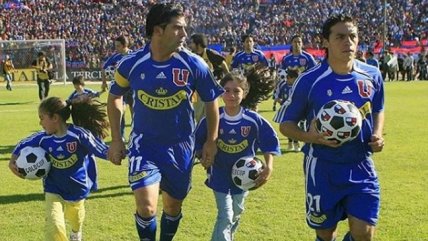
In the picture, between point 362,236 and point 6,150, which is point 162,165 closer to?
point 362,236

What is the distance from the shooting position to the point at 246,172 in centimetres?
582

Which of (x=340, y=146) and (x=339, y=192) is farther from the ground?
(x=340, y=146)

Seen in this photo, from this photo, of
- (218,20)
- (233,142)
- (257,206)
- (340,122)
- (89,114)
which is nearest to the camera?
(340,122)

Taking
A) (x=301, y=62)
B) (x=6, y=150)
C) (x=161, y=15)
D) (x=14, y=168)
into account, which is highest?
(x=161, y=15)

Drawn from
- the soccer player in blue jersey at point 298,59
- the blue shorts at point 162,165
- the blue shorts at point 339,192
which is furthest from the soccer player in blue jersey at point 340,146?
the soccer player in blue jersey at point 298,59

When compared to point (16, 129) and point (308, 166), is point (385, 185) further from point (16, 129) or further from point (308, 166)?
point (16, 129)

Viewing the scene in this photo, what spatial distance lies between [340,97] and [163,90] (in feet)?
4.88

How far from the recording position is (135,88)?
5496 mm

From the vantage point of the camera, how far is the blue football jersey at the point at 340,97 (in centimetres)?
486

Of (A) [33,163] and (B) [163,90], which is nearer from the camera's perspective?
(B) [163,90]

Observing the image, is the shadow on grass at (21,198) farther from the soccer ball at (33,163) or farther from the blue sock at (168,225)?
the blue sock at (168,225)

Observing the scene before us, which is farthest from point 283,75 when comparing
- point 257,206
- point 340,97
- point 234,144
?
point 340,97

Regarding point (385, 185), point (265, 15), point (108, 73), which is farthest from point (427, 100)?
point (265, 15)

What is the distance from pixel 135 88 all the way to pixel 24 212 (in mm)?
3271
